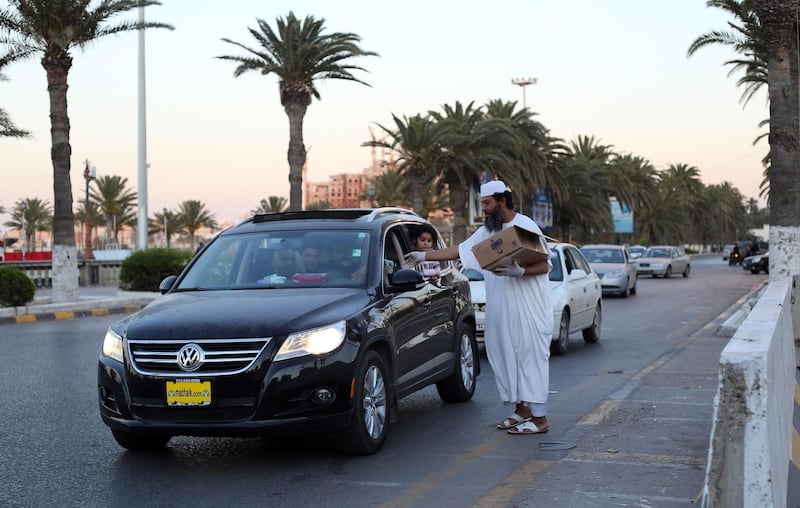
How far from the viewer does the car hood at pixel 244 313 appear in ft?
21.5

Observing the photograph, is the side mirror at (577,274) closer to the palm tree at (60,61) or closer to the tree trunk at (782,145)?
the tree trunk at (782,145)

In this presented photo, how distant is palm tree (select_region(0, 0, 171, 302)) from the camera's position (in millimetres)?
27062

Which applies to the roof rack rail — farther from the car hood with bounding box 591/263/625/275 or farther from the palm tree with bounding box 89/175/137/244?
the palm tree with bounding box 89/175/137/244

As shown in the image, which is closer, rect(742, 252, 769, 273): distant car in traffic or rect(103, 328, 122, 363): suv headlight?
rect(103, 328, 122, 363): suv headlight

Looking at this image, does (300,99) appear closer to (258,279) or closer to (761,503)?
(258,279)

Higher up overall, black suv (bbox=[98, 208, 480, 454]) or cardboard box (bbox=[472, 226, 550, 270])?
cardboard box (bbox=[472, 226, 550, 270])

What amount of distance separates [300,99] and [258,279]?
2891 cm

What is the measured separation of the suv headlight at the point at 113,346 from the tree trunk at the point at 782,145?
13469 millimetres

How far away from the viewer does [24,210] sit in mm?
94562

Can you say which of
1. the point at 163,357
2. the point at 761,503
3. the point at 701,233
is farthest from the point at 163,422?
the point at 701,233

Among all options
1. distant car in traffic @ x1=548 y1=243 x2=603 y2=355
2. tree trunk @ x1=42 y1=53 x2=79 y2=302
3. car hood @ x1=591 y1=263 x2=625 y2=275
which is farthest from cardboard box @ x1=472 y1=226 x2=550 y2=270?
car hood @ x1=591 y1=263 x2=625 y2=275

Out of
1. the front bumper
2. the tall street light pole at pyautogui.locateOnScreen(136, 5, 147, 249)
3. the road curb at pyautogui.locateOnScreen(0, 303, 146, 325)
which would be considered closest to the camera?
the front bumper

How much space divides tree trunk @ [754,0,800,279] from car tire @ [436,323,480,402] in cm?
977

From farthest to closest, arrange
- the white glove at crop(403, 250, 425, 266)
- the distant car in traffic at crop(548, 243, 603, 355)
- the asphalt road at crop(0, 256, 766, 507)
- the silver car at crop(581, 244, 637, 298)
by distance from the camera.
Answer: the silver car at crop(581, 244, 637, 298) < the distant car in traffic at crop(548, 243, 603, 355) < the white glove at crop(403, 250, 425, 266) < the asphalt road at crop(0, 256, 766, 507)
